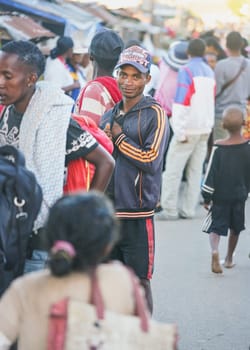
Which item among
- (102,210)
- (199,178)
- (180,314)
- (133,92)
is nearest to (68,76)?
(199,178)

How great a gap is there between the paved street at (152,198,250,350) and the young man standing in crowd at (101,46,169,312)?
944 mm

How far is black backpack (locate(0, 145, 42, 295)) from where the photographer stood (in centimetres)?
378

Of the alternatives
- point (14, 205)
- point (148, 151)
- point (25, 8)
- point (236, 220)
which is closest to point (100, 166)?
point (14, 205)

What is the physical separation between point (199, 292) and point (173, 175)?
11.0ft

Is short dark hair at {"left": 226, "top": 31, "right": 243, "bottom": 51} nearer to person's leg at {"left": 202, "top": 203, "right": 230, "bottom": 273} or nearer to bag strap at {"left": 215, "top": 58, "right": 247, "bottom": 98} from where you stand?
bag strap at {"left": 215, "top": 58, "right": 247, "bottom": 98}

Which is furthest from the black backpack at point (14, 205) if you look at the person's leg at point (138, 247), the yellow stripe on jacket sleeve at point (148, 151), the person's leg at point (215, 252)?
the person's leg at point (215, 252)

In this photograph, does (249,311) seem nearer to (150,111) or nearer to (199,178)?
(150,111)

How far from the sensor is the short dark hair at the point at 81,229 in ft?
9.91

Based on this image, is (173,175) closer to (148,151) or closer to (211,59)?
(211,59)

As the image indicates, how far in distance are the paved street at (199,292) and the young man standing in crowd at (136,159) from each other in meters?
0.94

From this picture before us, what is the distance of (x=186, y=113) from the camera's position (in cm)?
1036

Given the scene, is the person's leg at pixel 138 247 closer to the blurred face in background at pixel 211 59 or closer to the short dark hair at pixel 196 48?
the short dark hair at pixel 196 48

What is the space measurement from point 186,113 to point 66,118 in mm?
6053

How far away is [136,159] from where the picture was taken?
5.30 metres
